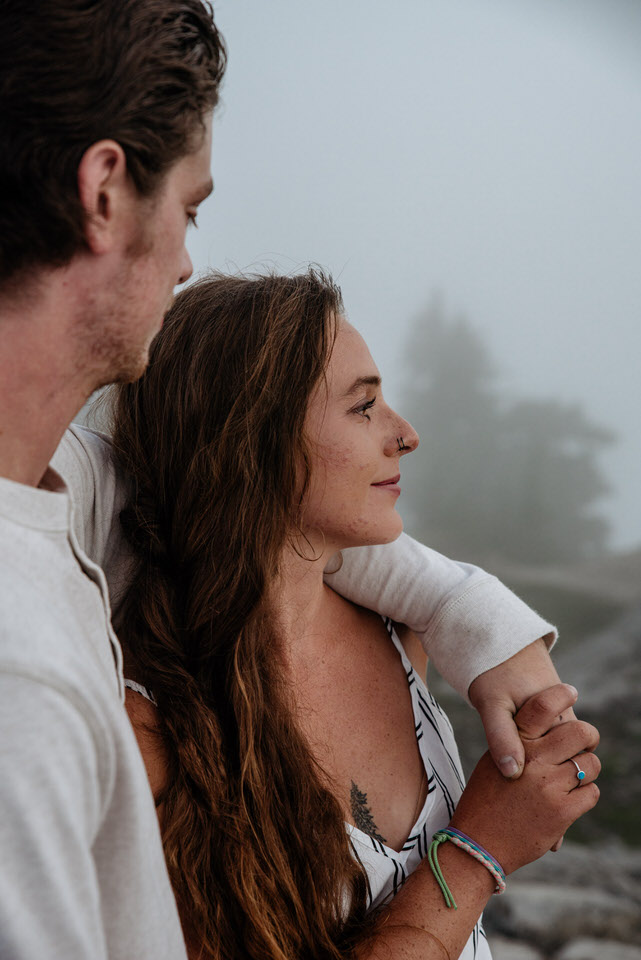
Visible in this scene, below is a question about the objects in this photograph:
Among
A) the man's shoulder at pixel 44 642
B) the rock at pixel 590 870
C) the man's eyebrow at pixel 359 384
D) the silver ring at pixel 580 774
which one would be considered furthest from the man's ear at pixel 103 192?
the rock at pixel 590 870

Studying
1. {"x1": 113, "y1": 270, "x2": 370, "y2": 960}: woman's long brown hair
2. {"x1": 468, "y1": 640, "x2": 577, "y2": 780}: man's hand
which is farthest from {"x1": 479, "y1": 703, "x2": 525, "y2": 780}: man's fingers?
{"x1": 113, "y1": 270, "x2": 370, "y2": 960}: woman's long brown hair

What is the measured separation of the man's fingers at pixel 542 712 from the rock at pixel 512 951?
161cm

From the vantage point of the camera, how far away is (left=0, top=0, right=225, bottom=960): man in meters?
0.61

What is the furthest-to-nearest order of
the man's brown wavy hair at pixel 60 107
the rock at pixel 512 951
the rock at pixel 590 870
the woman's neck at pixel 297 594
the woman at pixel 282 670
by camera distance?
the rock at pixel 590 870 → the rock at pixel 512 951 → the woman's neck at pixel 297 594 → the woman at pixel 282 670 → the man's brown wavy hair at pixel 60 107

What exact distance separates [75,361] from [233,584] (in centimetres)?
56

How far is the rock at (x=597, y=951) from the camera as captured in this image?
98.6 inches

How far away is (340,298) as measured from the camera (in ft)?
4.52

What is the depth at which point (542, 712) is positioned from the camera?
1.23m

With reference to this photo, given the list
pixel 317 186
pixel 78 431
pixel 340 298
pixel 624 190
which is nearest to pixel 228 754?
pixel 78 431

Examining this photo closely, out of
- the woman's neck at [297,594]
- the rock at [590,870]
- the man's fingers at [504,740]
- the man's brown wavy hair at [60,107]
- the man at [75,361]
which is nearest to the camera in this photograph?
the man at [75,361]

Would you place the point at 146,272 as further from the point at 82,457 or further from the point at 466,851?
the point at 466,851

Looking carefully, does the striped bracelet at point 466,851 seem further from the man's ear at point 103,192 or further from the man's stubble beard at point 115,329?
the man's ear at point 103,192

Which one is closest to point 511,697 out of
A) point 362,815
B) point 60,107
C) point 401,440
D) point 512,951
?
point 362,815

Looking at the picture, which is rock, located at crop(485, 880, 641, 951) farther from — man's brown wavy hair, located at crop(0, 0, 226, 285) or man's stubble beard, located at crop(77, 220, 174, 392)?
man's brown wavy hair, located at crop(0, 0, 226, 285)
